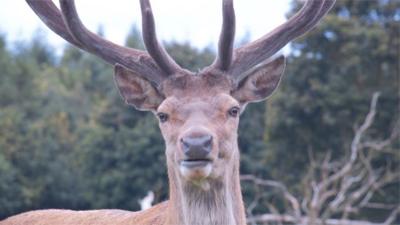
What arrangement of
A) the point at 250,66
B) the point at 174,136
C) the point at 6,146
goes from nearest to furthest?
the point at 174,136 → the point at 250,66 → the point at 6,146

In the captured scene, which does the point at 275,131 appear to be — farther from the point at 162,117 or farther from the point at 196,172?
the point at 196,172

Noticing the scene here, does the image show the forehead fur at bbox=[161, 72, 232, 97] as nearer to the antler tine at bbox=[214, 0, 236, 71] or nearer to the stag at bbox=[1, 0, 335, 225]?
the stag at bbox=[1, 0, 335, 225]

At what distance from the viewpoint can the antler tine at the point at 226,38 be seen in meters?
7.57

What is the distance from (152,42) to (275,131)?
1336 inches

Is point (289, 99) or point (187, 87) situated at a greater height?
point (289, 99)

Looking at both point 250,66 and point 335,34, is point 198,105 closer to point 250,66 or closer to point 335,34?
point 250,66

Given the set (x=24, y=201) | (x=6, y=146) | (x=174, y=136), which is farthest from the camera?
(x=6, y=146)

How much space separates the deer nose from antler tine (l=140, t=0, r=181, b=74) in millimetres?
1166

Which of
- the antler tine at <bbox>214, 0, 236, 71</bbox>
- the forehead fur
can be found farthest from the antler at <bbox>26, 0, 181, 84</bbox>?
the antler tine at <bbox>214, 0, 236, 71</bbox>

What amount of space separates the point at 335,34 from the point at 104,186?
12.6m

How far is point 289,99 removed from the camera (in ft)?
134

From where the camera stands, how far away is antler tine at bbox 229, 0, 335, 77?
8.03 metres

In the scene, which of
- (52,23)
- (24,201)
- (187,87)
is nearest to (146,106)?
(187,87)

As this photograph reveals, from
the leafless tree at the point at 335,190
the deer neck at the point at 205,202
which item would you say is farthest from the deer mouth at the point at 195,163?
the leafless tree at the point at 335,190
